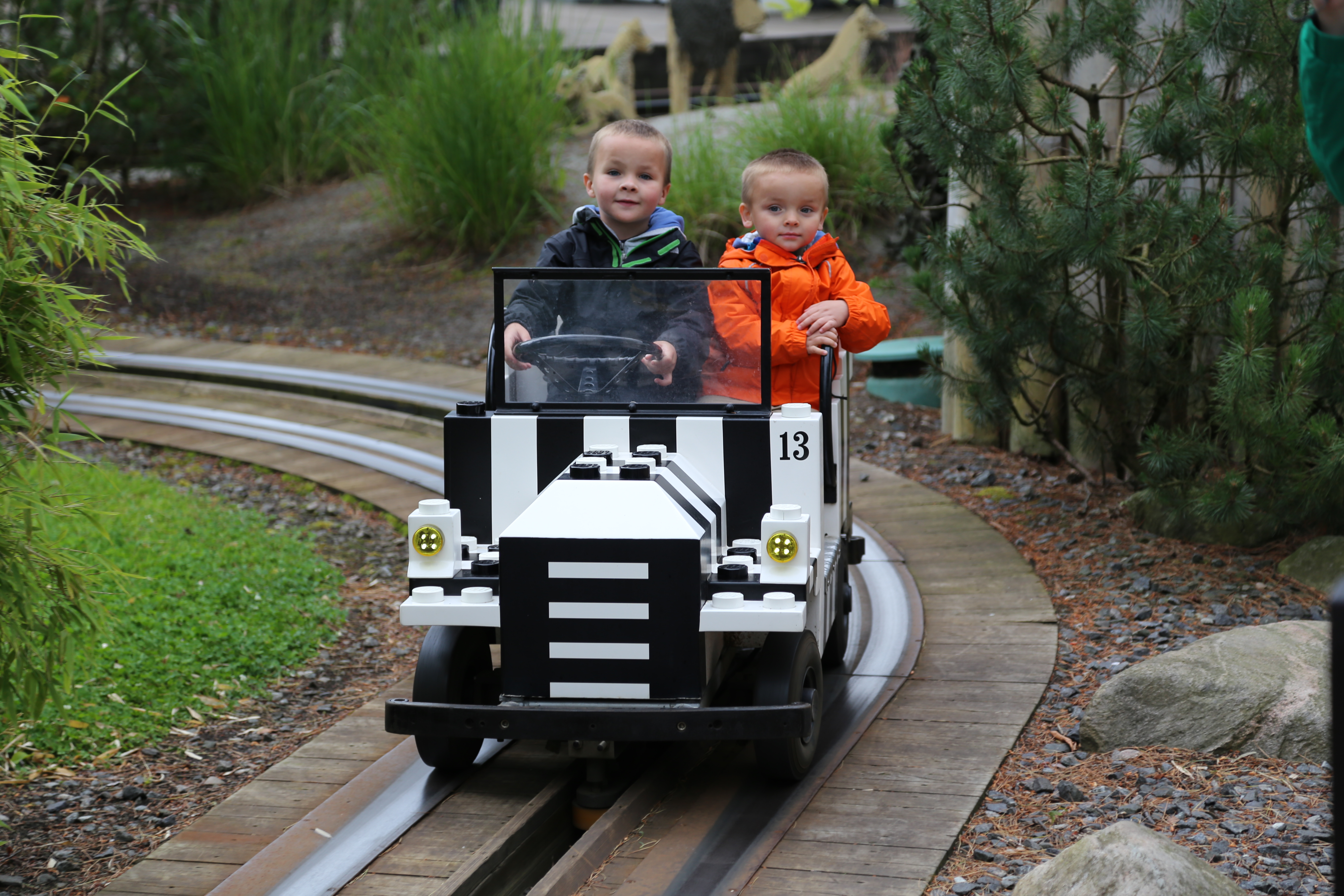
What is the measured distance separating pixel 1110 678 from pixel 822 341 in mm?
1559

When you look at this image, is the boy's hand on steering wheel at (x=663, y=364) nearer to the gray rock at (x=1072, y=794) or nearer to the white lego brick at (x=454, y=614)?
the white lego brick at (x=454, y=614)

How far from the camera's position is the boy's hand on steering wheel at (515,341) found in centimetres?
423

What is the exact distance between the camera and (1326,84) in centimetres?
181

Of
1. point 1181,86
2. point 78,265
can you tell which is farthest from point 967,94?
point 78,265

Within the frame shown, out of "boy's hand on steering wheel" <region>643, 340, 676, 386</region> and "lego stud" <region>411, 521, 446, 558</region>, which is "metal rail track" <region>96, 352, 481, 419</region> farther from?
"lego stud" <region>411, 521, 446, 558</region>

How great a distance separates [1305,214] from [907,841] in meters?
3.42

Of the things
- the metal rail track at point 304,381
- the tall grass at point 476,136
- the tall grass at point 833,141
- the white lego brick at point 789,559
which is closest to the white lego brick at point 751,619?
the white lego brick at point 789,559

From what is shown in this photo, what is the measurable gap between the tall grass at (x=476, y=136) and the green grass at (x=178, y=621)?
6.24 metres

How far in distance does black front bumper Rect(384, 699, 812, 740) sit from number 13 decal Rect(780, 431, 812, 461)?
0.80 metres

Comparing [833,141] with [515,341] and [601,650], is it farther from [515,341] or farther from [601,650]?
[601,650]

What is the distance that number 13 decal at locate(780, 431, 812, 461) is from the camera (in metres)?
3.99

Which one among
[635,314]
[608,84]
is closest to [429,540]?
[635,314]

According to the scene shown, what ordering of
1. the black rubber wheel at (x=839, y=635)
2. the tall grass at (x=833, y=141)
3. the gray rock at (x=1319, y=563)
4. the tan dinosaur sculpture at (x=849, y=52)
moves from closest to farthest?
the black rubber wheel at (x=839, y=635)
the gray rock at (x=1319, y=563)
the tall grass at (x=833, y=141)
the tan dinosaur sculpture at (x=849, y=52)

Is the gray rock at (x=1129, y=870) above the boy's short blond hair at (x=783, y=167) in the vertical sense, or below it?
below
